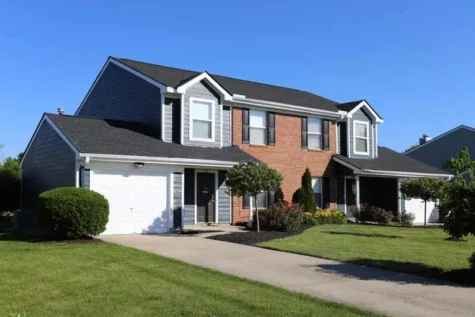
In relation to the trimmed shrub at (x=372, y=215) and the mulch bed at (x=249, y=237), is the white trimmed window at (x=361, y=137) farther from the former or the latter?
the mulch bed at (x=249, y=237)

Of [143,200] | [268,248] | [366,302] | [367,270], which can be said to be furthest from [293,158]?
[366,302]

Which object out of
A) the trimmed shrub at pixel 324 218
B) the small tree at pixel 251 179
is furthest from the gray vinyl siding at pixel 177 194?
the trimmed shrub at pixel 324 218

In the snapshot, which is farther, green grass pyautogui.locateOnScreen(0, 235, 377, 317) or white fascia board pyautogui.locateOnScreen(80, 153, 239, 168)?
white fascia board pyautogui.locateOnScreen(80, 153, 239, 168)

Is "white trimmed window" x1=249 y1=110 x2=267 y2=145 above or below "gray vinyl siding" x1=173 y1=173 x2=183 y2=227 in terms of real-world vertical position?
above

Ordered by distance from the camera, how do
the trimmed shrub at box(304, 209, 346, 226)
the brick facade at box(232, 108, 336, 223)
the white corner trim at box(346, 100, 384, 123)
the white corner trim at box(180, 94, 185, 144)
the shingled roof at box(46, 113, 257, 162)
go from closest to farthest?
the shingled roof at box(46, 113, 257, 162)
the white corner trim at box(180, 94, 185, 144)
the trimmed shrub at box(304, 209, 346, 226)
the brick facade at box(232, 108, 336, 223)
the white corner trim at box(346, 100, 384, 123)

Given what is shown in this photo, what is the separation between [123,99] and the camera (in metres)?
21.8

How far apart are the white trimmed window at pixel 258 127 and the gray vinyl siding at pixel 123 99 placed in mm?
4543

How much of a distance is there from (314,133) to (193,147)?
7618mm

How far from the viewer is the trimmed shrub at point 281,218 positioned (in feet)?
56.1

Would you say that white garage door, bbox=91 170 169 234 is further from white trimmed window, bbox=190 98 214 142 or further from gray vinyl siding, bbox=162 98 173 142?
white trimmed window, bbox=190 98 214 142

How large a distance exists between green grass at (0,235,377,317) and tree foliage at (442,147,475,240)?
4218 millimetres

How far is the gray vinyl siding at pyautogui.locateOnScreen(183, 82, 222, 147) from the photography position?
1916 cm

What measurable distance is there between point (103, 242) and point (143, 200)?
3.40 m

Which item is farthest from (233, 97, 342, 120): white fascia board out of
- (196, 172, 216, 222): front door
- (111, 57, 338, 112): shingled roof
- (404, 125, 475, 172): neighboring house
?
(404, 125, 475, 172): neighboring house
